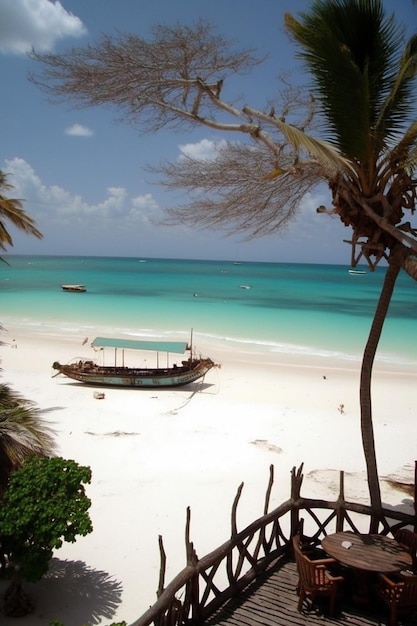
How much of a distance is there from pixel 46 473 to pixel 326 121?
4.72m

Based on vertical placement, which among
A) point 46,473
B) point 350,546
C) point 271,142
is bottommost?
point 350,546

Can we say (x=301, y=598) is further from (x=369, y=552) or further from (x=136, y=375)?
(x=136, y=375)

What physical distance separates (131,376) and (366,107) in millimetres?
12563

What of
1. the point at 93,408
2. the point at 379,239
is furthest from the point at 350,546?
the point at 93,408

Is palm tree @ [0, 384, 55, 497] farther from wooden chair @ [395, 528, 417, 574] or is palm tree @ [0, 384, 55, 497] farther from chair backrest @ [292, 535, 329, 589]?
wooden chair @ [395, 528, 417, 574]

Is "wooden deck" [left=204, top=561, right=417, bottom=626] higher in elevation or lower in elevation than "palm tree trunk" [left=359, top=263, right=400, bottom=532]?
lower

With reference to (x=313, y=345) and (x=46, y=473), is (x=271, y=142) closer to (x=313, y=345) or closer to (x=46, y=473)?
(x=46, y=473)

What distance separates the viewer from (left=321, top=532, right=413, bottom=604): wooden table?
466cm

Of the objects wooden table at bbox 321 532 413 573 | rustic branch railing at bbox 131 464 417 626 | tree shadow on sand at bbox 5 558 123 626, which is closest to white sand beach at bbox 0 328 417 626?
tree shadow on sand at bbox 5 558 123 626

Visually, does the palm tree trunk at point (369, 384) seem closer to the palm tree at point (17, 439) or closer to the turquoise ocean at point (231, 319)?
the palm tree at point (17, 439)

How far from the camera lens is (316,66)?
4445 mm

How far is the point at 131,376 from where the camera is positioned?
15.6m

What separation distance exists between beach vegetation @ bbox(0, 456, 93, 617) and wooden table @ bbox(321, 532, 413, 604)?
8.90ft

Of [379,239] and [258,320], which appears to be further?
[258,320]
